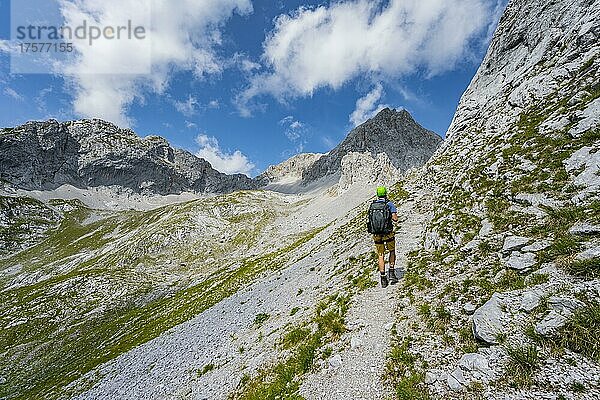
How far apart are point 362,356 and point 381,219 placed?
18.5 ft

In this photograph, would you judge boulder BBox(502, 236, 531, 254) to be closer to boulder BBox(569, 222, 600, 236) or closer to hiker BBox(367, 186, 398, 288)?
boulder BBox(569, 222, 600, 236)

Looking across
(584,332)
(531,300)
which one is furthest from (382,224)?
(584,332)

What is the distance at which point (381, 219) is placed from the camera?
13.5 meters

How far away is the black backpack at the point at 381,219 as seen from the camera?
13430 mm

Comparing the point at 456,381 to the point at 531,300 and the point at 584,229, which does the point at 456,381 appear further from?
the point at 584,229

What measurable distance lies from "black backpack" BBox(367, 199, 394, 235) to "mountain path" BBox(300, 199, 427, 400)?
267cm

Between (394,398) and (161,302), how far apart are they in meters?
51.3

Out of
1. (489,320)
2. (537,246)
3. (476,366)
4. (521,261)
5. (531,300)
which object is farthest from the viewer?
(537,246)

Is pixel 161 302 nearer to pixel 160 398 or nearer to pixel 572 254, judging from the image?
pixel 160 398

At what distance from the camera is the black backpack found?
529 inches

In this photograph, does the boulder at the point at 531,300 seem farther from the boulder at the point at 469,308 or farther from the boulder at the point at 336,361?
the boulder at the point at 336,361

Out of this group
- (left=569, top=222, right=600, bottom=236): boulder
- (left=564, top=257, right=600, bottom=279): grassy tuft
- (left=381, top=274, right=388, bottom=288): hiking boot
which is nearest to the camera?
(left=564, top=257, right=600, bottom=279): grassy tuft

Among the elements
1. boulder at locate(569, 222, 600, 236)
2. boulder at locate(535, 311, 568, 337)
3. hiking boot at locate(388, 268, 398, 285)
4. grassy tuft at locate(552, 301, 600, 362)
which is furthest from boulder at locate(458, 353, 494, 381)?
hiking boot at locate(388, 268, 398, 285)

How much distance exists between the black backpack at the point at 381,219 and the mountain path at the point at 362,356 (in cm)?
267
